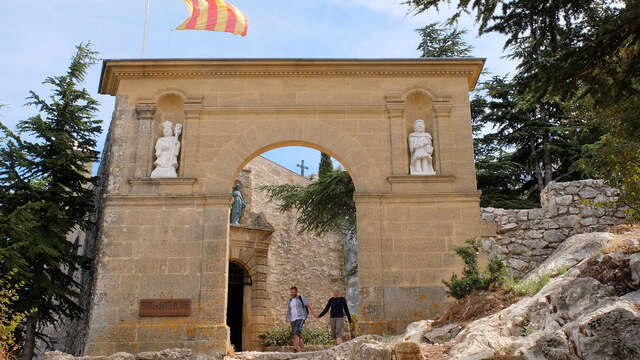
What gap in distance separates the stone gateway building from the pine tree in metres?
0.93

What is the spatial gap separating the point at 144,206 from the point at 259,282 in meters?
8.35

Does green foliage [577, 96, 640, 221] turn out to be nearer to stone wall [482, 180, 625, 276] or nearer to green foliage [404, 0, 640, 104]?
green foliage [404, 0, 640, 104]

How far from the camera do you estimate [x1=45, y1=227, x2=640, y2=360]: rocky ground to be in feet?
19.0

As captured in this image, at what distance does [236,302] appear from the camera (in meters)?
19.3

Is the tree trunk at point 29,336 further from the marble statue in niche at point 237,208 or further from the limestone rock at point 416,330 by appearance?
the marble statue in niche at point 237,208

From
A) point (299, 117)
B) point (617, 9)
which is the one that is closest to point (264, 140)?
point (299, 117)

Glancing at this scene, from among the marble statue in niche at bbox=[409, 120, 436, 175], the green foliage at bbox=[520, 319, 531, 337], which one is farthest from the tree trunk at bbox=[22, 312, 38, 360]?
the green foliage at bbox=[520, 319, 531, 337]

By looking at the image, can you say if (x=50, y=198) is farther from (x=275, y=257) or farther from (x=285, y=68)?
(x=275, y=257)

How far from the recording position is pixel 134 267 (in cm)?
1132

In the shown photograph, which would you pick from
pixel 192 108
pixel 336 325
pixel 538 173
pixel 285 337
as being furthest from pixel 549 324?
pixel 285 337

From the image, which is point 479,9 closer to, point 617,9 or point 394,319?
point 617,9

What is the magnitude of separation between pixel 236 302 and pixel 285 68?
927 centimetres

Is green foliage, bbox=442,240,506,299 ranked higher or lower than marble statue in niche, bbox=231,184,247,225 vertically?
lower

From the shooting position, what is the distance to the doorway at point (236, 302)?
19.0 metres
